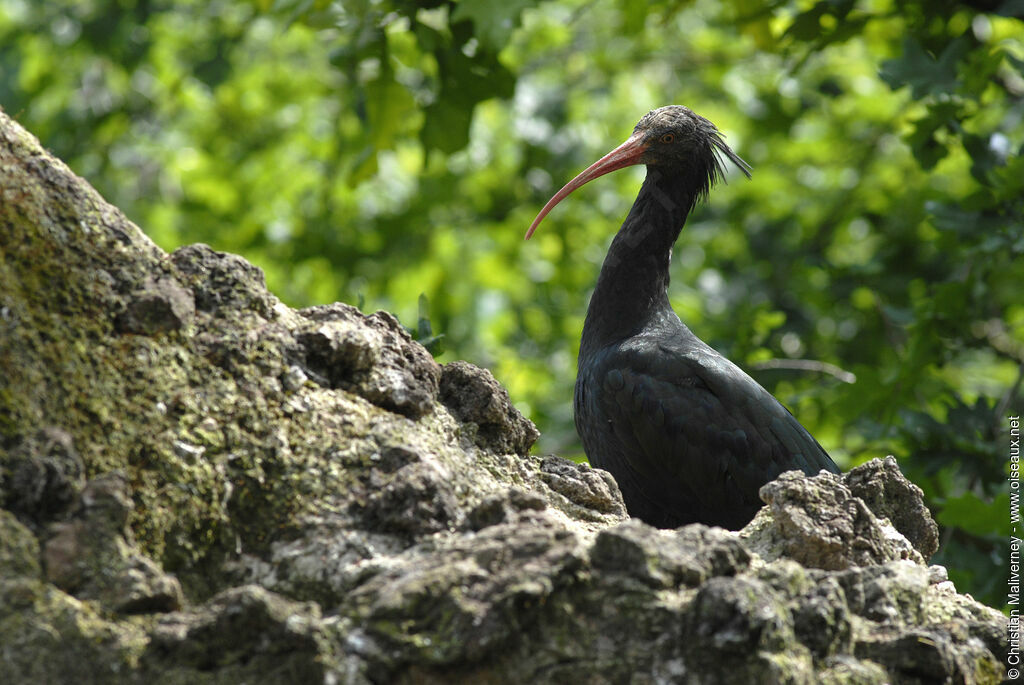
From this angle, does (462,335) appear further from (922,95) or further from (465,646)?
(465,646)

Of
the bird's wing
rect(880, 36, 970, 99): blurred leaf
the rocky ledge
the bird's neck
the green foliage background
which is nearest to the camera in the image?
the rocky ledge

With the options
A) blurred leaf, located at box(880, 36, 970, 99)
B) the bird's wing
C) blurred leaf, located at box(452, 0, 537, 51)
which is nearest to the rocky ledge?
the bird's wing

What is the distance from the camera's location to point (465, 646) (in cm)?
198

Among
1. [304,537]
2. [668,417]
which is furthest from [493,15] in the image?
[304,537]

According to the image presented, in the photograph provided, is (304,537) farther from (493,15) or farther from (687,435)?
(493,15)

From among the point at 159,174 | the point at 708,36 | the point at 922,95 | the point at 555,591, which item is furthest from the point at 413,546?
the point at 159,174

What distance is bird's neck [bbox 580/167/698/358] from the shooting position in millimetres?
5336

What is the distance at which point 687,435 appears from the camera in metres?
4.71

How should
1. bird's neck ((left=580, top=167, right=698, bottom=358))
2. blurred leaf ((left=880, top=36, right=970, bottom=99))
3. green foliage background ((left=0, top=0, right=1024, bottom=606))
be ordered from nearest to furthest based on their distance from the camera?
bird's neck ((left=580, top=167, right=698, bottom=358))
blurred leaf ((left=880, top=36, right=970, bottom=99))
green foliage background ((left=0, top=0, right=1024, bottom=606))

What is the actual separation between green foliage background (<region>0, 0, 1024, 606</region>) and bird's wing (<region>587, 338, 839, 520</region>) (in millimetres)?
769

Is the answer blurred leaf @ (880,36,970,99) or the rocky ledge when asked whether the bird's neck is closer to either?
blurred leaf @ (880,36,970,99)

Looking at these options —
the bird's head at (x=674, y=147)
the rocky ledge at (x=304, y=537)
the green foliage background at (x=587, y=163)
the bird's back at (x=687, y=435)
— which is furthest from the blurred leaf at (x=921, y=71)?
the rocky ledge at (x=304, y=537)

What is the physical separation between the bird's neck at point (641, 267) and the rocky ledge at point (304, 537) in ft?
8.18

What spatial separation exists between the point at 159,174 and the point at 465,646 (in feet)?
51.2
